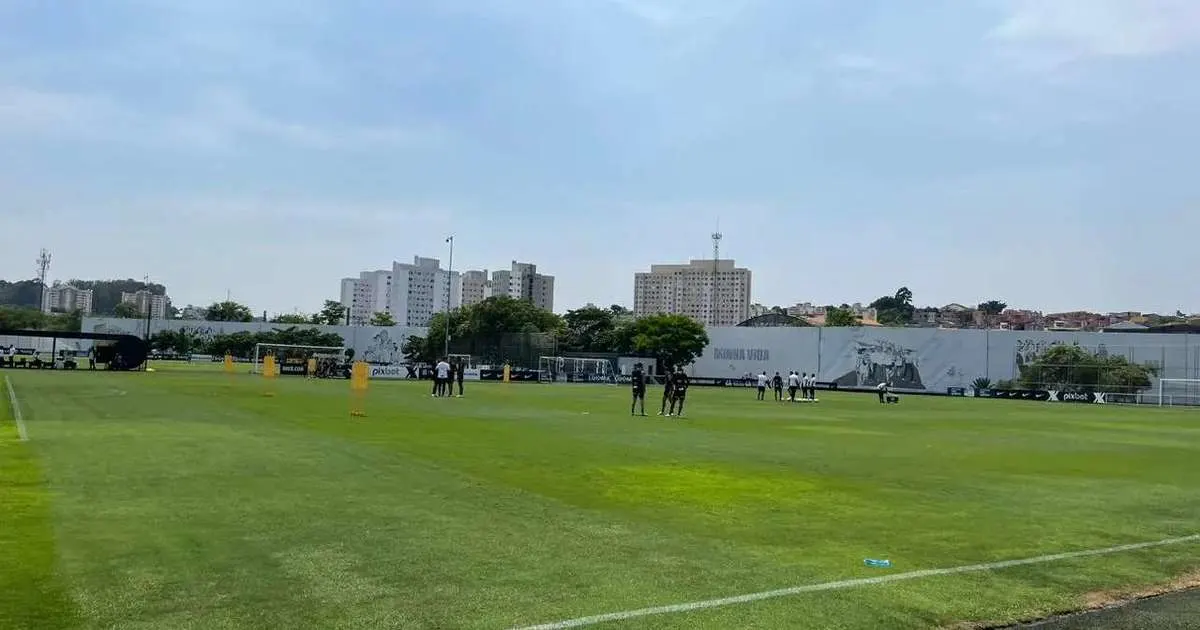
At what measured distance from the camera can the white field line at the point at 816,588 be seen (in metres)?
6.73

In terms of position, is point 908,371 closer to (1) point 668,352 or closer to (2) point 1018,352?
(2) point 1018,352

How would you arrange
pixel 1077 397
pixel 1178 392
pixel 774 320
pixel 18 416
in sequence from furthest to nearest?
pixel 774 320 → pixel 1178 392 → pixel 1077 397 → pixel 18 416

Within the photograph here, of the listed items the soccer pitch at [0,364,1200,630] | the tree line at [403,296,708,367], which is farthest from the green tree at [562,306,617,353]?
the soccer pitch at [0,364,1200,630]

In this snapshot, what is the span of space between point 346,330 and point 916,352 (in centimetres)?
8365

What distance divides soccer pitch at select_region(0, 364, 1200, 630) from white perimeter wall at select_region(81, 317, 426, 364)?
115 meters

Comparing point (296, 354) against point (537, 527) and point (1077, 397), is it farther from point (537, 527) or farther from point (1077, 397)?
point (537, 527)

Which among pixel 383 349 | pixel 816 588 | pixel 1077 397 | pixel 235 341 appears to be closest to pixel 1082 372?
pixel 1077 397

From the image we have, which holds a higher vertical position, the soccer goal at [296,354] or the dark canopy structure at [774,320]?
the dark canopy structure at [774,320]

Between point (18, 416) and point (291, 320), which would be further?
point (291, 320)

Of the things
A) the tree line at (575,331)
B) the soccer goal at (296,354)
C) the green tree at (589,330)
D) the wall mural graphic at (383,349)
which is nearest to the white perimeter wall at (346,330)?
the wall mural graphic at (383,349)

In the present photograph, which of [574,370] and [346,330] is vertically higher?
[346,330]

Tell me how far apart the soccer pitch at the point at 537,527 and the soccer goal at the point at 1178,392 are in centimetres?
6228

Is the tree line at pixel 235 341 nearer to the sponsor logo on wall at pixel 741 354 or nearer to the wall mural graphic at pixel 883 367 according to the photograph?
the sponsor logo on wall at pixel 741 354

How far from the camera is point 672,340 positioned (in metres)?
106
